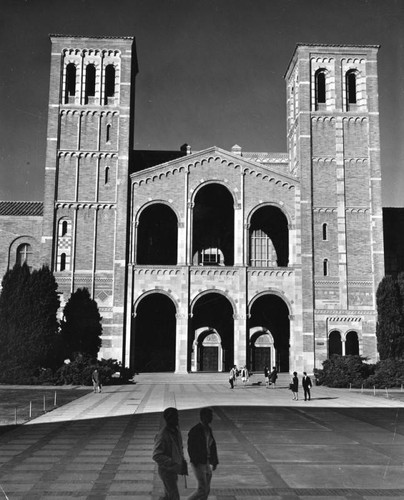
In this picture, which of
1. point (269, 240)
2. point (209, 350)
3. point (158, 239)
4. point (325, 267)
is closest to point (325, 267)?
point (325, 267)

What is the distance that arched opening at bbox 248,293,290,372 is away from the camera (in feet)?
178

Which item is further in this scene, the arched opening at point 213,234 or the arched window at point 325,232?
the arched opening at point 213,234

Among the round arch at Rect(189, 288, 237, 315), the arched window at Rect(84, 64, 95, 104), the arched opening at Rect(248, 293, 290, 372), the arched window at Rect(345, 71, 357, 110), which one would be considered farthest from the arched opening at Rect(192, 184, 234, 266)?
the arched window at Rect(345, 71, 357, 110)

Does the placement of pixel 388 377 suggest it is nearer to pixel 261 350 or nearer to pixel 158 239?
pixel 261 350

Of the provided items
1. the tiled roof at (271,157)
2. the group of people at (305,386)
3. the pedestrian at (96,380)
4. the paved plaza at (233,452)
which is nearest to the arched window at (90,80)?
the tiled roof at (271,157)

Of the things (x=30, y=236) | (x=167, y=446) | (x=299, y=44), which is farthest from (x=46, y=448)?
(x=299, y=44)

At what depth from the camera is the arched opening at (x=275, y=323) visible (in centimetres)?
5416

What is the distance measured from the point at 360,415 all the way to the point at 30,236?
36.8 meters

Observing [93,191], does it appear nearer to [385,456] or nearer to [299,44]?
[299,44]

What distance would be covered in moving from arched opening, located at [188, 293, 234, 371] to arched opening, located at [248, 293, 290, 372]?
226 cm

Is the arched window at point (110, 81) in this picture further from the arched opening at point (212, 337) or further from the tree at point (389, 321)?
the tree at point (389, 321)

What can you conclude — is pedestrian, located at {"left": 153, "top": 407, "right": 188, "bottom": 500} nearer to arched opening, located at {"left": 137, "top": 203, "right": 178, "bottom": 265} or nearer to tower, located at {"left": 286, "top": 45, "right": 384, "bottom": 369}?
tower, located at {"left": 286, "top": 45, "right": 384, "bottom": 369}

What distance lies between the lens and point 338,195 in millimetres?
49094

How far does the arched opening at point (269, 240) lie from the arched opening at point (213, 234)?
2173mm
